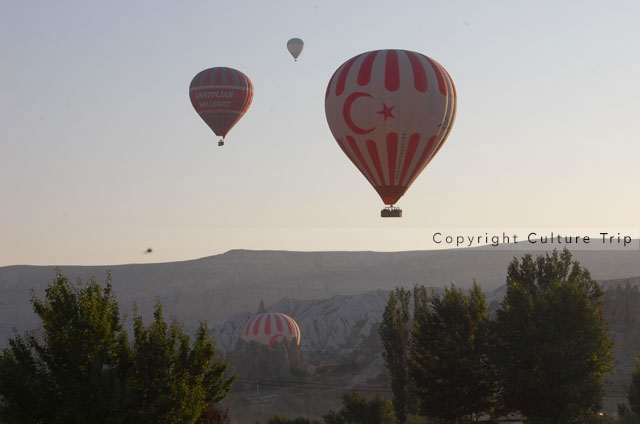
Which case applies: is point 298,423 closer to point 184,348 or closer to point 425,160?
point 425,160

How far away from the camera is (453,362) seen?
158 feet

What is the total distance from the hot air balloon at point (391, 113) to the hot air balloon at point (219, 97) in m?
31.7

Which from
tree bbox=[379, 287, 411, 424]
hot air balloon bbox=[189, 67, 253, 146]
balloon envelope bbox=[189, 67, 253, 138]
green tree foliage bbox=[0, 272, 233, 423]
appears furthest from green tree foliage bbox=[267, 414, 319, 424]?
green tree foliage bbox=[0, 272, 233, 423]

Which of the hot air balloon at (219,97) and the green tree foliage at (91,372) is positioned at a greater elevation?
the hot air balloon at (219,97)

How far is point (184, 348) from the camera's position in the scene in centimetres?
3188

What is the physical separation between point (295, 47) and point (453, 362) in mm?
51918

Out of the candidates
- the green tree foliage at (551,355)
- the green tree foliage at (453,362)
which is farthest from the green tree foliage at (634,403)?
the green tree foliage at (453,362)

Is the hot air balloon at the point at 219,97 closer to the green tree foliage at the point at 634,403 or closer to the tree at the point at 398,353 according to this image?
the tree at the point at 398,353

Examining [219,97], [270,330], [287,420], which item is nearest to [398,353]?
[287,420]

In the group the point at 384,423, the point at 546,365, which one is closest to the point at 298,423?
the point at 384,423

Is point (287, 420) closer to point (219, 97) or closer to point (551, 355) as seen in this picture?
point (551, 355)

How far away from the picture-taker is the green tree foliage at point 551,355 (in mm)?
46094

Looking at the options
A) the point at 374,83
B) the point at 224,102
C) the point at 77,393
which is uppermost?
the point at 224,102

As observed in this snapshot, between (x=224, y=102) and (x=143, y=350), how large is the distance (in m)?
61.7
